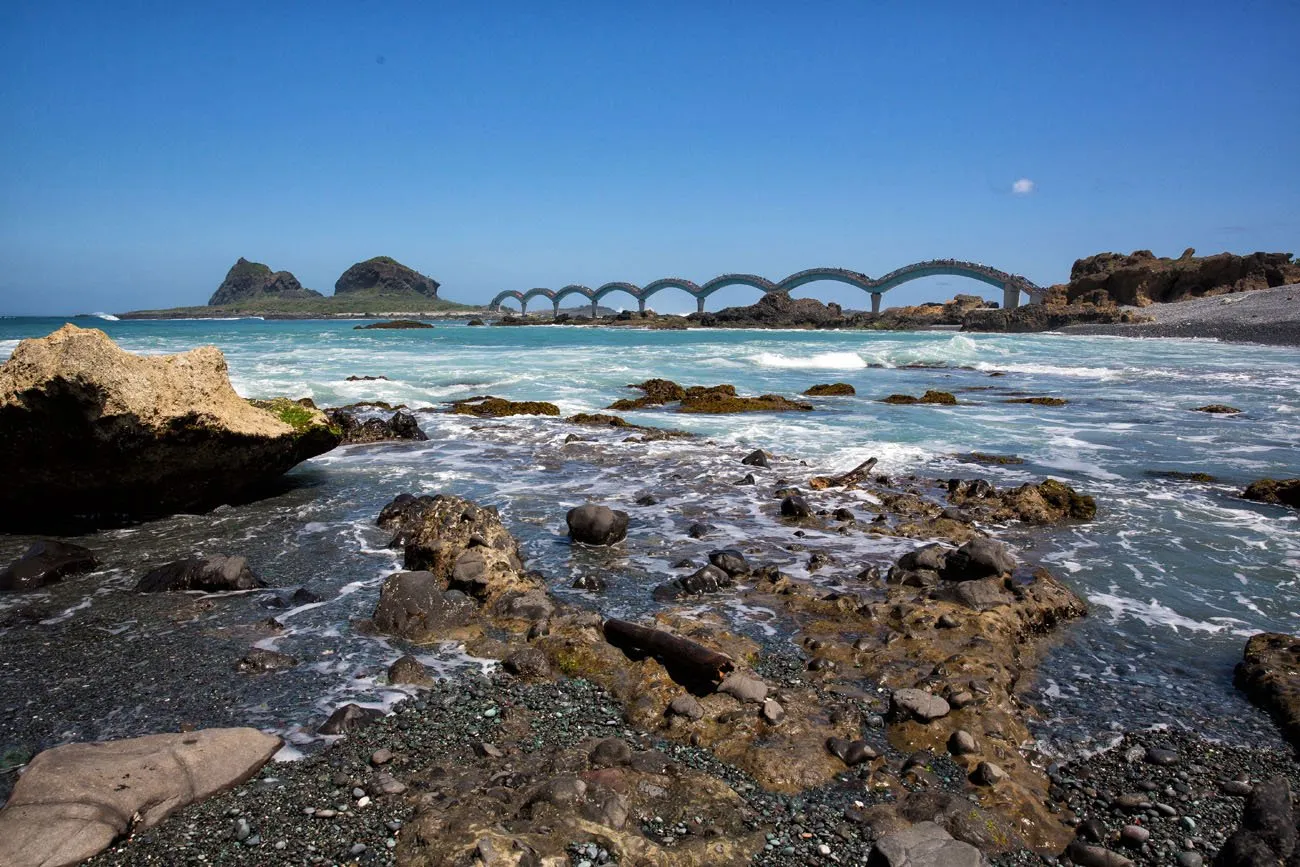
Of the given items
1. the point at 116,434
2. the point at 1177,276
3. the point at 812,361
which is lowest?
the point at 812,361

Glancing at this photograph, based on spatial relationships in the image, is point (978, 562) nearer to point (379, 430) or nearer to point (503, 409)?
point (379, 430)

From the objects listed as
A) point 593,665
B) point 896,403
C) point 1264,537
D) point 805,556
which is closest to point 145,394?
point 593,665

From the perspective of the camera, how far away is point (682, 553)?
733 centimetres

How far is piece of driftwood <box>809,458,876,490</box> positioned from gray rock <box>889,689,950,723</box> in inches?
→ 231

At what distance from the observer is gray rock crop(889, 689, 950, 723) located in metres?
4.23

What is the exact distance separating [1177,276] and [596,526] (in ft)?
302

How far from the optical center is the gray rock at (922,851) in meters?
3.01

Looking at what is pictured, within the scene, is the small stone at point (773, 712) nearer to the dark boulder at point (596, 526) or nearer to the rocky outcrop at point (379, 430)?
the dark boulder at point (596, 526)

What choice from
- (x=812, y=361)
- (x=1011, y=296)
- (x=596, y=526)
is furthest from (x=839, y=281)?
(x=596, y=526)

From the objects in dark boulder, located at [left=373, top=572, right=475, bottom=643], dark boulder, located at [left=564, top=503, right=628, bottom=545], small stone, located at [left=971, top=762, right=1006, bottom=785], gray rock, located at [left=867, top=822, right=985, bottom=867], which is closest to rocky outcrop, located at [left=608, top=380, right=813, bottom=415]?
dark boulder, located at [left=564, top=503, right=628, bottom=545]

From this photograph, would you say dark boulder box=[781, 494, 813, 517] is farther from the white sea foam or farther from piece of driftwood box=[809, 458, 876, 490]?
the white sea foam

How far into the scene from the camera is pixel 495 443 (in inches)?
537

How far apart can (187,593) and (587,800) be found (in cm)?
442

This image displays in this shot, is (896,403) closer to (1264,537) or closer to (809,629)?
(1264,537)
